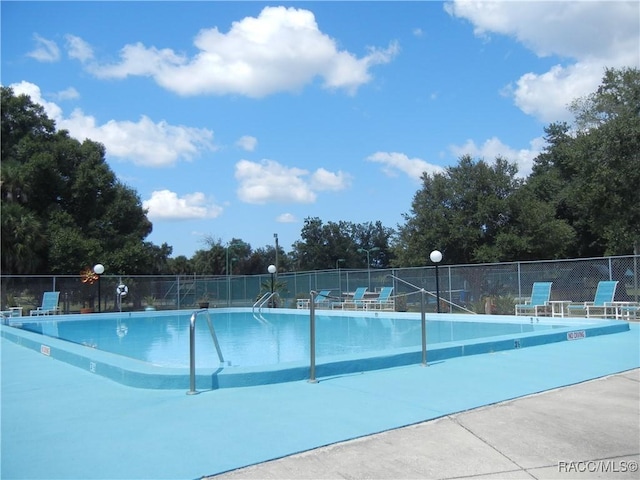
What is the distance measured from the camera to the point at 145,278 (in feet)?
92.5

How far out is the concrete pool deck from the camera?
4027 millimetres

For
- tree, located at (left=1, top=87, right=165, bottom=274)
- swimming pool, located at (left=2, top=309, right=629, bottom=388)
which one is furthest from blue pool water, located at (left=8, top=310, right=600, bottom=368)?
tree, located at (left=1, top=87, right=165, bottom=274)

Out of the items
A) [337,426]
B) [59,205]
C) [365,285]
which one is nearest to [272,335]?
[337,426]

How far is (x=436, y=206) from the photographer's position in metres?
30.6

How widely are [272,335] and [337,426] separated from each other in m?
10.5

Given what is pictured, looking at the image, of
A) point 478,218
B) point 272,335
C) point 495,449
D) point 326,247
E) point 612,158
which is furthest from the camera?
point 326,247

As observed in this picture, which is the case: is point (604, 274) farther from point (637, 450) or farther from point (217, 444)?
point (217, 444)

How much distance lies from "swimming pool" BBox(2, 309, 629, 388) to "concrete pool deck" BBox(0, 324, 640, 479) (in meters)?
0.27

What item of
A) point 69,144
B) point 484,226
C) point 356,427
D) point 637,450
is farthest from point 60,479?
point 69,144

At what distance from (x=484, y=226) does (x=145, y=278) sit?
17.8m

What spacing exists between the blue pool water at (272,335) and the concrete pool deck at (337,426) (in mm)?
2059

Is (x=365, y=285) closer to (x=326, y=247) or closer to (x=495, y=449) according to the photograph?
(x=495, y=449)

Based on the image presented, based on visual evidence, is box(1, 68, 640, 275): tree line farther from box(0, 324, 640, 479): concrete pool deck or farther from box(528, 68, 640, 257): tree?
box(0, 324, 640, 479): concrete pool deck

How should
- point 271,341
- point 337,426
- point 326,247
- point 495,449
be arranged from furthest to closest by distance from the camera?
point 326,247
point 271,341
point 337,426
point 495,449
